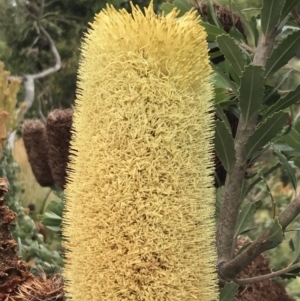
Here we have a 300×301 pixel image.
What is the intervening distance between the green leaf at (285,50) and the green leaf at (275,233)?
0.18 m

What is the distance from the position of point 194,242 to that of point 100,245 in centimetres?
9

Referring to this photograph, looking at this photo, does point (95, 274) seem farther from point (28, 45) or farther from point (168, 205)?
point (28, 45)

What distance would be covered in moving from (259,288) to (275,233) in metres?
0.24

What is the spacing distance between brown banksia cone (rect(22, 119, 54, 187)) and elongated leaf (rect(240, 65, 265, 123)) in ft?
2.40

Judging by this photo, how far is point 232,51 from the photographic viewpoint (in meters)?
0.57

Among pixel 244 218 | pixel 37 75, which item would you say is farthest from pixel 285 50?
pixel 37 75

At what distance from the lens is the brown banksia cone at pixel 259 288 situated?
2.44 feet

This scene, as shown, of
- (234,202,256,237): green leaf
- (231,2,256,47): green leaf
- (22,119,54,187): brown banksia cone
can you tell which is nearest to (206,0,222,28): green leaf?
(231,2,256,47): green leaf

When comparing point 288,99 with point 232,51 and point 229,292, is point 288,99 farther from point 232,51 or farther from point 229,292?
point 229,292

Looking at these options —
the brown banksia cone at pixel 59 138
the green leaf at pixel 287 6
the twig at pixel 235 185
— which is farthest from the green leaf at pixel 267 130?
the brown banksia cone at pixel 59 138

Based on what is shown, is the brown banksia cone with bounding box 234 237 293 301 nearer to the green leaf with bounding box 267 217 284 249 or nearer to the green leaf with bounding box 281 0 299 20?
the green leaf with bounding box 267 217 284 249

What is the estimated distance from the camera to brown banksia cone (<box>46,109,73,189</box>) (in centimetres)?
95

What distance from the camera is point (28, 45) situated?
2408 millimetres

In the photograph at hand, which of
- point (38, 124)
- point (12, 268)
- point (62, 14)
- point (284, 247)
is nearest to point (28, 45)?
point (62, 14)
